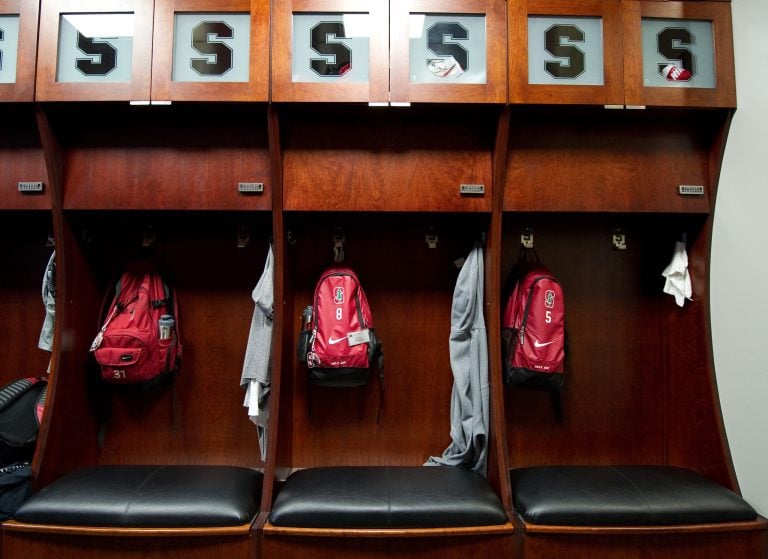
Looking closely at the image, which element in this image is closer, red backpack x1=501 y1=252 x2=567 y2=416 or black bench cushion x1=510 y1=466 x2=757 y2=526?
black bench cushion x1=510 y1=466 x2=757 y2=526

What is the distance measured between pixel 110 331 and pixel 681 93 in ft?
7.91

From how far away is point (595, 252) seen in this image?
1.98 meters

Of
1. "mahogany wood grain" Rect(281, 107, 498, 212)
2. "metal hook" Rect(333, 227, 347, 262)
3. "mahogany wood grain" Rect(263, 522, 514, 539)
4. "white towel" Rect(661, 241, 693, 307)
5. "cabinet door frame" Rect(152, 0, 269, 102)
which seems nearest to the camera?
"mahogany wood grain" Rect(263, 522, 514, 539)

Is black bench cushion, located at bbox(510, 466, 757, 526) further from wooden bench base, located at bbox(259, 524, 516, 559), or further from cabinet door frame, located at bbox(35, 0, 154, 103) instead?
cabinet door frame, located at bbox(35, 0, 154, 103)

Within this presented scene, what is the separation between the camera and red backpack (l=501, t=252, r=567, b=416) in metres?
1.71

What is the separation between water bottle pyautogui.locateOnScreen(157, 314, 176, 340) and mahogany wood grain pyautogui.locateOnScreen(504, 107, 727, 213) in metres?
1.49

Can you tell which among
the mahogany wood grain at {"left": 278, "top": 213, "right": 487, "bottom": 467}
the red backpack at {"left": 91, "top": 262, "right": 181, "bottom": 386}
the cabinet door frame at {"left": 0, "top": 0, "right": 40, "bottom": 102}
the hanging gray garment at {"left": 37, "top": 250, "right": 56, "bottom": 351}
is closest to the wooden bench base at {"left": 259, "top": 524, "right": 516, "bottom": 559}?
the mahogany wood grain at {"left": 278, "top": 213, "right": 487, "bottom": 467}

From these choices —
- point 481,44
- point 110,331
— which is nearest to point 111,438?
point 110,331

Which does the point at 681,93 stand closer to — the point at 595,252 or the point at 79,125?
the point at 595,252

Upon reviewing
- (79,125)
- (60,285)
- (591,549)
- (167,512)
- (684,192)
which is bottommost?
(591,549)

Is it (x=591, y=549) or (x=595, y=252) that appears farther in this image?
(x=595, y=252)

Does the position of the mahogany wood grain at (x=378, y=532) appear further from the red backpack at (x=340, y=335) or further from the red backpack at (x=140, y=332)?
the red backpack at (x=140, y=332)

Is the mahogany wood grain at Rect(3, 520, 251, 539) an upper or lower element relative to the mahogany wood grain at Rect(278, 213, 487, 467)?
lower

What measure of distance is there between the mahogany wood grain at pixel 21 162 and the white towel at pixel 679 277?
2.56 m
